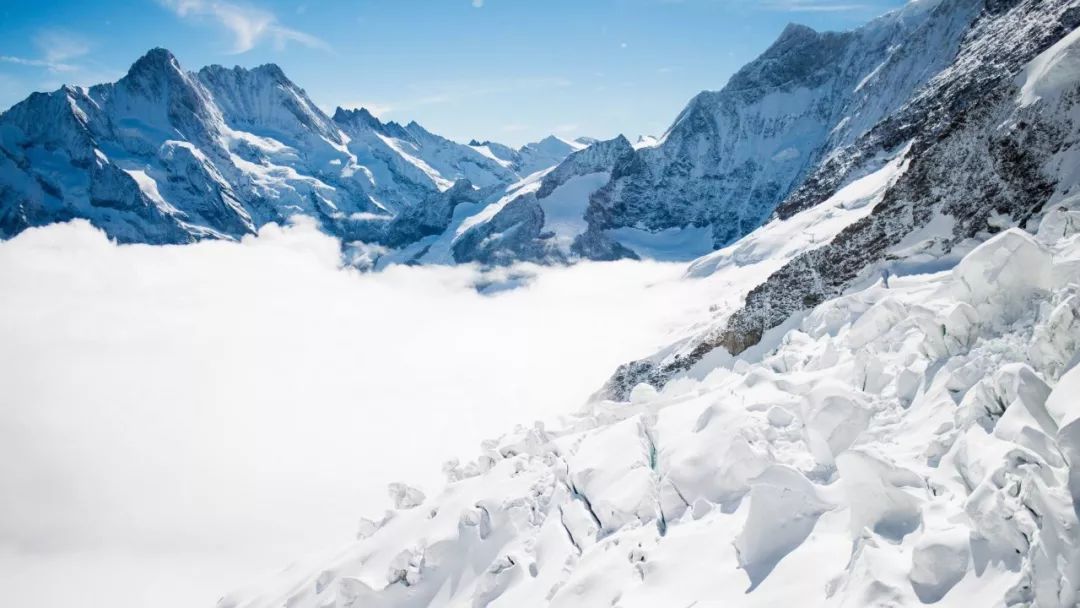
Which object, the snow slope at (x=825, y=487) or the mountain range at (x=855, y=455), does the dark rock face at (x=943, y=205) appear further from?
the snow slope at (x=825, y=487)

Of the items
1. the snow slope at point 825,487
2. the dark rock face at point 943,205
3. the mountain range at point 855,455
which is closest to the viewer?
the snow slope at point 825,487

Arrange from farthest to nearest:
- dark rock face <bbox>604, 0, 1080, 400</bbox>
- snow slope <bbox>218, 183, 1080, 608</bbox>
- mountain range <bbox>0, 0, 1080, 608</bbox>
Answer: dark rock face <bbox>604, 0, 1080, 400</bbox> < mountain range <bbox>0, 0, 1080, 608</bbox> < snow slope <bbox>218, 183, 1080, 608</bbox>

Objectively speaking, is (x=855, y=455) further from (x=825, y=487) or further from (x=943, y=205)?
(x=943, y=205)

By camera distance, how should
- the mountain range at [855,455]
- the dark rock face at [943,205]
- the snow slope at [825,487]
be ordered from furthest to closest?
the dark rock face at [943,205] < the mountain range at [855,455] < the snow slope at [825,487]

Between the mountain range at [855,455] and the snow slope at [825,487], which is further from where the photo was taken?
the mountain range at [855,455]

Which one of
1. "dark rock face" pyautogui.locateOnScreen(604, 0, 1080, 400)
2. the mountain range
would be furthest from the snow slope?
"dark rock face" pyautogui.locateOnScreen(604, 0, 1080, 400)

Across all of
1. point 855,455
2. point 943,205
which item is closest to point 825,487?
point 855,455

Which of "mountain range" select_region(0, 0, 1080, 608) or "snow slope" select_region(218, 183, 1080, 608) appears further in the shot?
"mountain range" select_region(0, 0, 1080, 608)

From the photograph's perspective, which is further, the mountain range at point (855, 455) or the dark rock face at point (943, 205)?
the dark rock face at point (943, 205)

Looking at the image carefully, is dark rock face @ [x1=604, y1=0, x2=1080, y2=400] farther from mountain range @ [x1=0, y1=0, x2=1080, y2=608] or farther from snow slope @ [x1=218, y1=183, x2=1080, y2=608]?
snow slope @ [x1=218, y1=183, x2=1080, y2=608]

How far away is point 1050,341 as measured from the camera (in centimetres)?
1102

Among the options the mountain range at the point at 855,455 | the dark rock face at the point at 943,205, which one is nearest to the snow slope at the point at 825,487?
the mountain range at the point at 855,455

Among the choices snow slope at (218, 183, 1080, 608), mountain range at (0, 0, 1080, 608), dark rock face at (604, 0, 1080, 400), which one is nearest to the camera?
snow slope at (218, 183, 1080, 608)

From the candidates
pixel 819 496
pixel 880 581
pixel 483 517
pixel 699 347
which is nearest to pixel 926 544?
pixel 880 581
